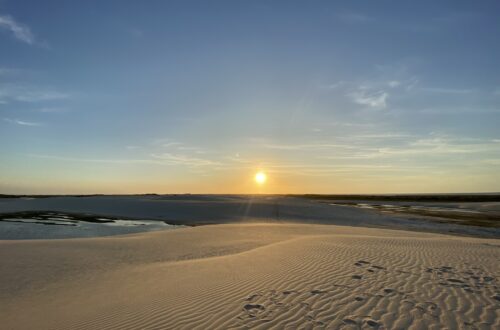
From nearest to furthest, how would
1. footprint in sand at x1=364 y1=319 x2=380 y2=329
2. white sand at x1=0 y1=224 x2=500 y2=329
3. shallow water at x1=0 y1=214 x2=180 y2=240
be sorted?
1. footprint in sand at x1=364 y1=319 x2=380 y2=329
2. white sand at x1=0 y1=224 x2=500 y2=329
3. shallow water at x1=0 y1=214 x2=180 y2=240

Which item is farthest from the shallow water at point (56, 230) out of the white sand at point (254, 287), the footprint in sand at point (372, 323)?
the footprint in sand at point (372, 323)

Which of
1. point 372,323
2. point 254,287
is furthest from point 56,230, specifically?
point 372,323

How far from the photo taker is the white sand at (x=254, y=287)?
6.98 metres

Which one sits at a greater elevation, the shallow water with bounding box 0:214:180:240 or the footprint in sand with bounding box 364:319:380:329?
the shallow water with bounding box 0:214:180:240

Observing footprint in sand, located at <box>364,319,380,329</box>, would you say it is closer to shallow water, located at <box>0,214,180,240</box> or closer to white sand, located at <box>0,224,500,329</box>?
white sand, located at <box>0,224,500,329</box>

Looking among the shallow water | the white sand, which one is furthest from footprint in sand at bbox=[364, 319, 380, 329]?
the shallow water

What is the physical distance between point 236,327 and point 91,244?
12871 mm

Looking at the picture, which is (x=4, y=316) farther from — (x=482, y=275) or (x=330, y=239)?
(x=330, y=239)

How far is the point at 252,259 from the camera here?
1295 centimetres

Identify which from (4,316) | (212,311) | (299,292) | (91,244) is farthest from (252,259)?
(91,244)

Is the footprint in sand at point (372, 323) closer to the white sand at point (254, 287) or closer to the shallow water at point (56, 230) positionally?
the white sand at point (254, 287)

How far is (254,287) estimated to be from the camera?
29.7 ft

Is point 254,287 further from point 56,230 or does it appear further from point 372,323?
point 56,230

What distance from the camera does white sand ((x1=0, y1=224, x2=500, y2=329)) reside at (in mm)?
6980
